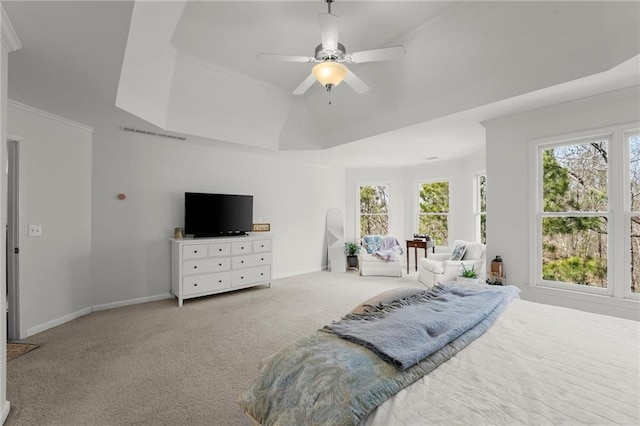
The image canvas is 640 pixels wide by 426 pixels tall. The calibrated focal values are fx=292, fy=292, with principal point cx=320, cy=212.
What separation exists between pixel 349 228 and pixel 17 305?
5.53 m

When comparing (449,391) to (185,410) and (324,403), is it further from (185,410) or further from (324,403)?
(185,410)

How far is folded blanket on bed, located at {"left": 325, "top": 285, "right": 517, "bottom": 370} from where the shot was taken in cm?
123

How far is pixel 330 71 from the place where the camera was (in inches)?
96.4

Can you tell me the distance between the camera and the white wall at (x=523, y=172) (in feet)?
9.29

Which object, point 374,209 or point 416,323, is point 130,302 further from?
point 374,209

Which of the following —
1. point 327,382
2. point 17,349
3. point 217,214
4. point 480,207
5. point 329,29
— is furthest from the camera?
point 480,207

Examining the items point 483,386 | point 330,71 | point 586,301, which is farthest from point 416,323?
point 586,301

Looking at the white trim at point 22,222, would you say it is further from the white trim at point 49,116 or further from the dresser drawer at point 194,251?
the dresser drawer at point 194,251

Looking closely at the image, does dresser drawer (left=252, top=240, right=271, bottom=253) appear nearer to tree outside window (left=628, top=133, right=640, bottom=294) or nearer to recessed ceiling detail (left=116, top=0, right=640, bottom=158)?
recessed ceiling detail (left=116, top=0, right=640, bottom=158)

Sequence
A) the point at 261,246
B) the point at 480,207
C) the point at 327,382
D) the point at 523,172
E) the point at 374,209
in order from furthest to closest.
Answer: the point at 374,209 → the point at 480,207 → the point at 261,246 → the point at 523,172 → the point at 327,382

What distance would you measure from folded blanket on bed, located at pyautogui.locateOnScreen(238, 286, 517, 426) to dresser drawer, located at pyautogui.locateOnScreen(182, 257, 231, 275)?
3144 millimetres

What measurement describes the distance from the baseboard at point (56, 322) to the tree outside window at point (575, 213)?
557 cm

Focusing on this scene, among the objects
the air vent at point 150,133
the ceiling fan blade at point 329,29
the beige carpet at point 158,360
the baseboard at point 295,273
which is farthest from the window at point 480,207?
the air vent at point 150,133

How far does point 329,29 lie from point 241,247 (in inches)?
131
